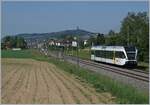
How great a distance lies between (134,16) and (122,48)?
5203 centimetres

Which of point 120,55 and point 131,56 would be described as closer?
point 131,56

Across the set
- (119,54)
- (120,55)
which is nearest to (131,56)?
(120,55)

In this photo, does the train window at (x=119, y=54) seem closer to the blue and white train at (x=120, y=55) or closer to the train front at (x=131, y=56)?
the blue and white train at (x=120, y=55)

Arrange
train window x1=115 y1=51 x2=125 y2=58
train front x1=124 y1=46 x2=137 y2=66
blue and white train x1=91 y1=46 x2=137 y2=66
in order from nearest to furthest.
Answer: train front x1=124 y1=46 x2=137 y2=66
blue and white train x1=91 y1=46 x2=137 y2=66
train window x1=115 y1=51 x2=125 y2=58

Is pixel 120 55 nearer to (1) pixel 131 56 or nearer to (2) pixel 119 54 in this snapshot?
(2) pixel 119 54

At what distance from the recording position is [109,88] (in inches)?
848

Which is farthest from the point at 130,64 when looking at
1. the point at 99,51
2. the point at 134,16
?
the point at 134,16

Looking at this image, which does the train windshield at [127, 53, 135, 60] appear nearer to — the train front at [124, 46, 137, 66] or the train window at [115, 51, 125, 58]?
the train front at [124, 46, 137, 66]

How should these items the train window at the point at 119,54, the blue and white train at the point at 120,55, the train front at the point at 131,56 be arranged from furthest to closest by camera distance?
the train window at the point at 119,54 → the blue and white train at the point at 120,55 → the train front at the point at 131,56

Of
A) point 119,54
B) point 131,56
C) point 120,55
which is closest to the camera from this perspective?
point 131,56

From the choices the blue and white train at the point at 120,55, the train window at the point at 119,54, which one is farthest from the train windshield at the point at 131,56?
the train window at the point at 119,54

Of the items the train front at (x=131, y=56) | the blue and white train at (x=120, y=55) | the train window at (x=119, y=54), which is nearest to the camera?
the train front at (x=131, y=56)

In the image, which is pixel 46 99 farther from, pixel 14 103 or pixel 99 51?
pixel 99 51

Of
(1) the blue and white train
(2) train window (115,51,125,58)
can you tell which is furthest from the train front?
(2) train window (115,51,125,58)
